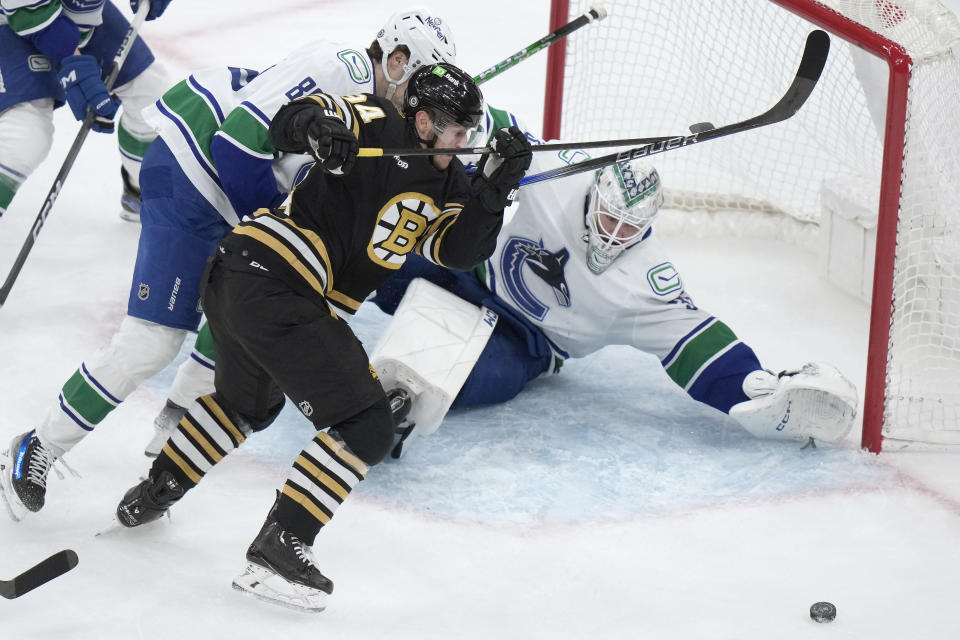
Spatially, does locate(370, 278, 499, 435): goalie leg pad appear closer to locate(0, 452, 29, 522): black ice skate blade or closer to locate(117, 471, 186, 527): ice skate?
locate(117, 471, 186, 527): ice skate

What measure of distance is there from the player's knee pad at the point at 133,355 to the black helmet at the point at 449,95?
0.85 m

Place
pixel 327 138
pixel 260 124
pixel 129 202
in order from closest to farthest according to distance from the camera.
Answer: pixel 327 138 → pixel 260 124 → pixel 129 202

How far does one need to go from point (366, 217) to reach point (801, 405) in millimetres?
1239

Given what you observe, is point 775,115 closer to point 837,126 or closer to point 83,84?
point 837,126

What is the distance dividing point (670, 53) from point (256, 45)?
2.38m

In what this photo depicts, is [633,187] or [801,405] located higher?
[633,187]

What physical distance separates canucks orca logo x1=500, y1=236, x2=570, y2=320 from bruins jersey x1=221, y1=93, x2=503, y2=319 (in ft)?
2.58

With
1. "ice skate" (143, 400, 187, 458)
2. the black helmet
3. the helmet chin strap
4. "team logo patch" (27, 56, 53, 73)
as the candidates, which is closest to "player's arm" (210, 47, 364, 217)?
the helmet chin strap

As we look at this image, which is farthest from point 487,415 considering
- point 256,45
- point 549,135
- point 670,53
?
point 256,45

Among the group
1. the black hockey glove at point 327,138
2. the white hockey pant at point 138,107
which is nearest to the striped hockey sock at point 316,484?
the black hockey glove at point 327,138

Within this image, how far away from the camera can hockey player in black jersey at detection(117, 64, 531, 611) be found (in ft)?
7.71

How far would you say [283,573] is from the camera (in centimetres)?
237

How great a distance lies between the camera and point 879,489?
119 inches

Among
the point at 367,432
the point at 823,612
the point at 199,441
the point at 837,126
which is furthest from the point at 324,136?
the point at 837,126
